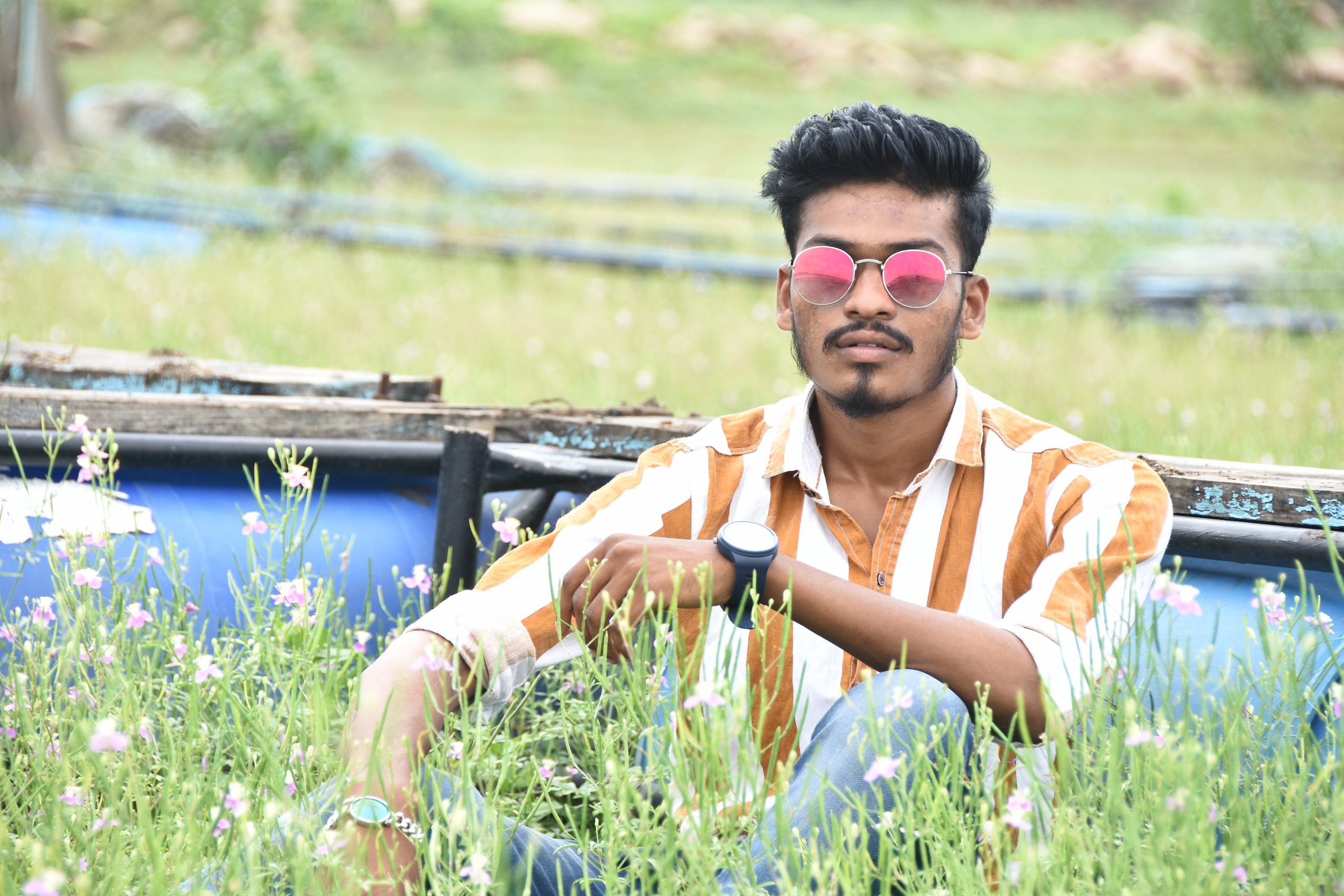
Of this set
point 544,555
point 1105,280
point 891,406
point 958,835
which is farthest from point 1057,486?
point 1105,280

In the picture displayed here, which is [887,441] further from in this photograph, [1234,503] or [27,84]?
[27,84]

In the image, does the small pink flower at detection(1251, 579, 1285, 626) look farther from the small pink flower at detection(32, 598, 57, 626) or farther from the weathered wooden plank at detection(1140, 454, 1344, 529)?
the small pink flower at detection(32, 598, 57, 626)

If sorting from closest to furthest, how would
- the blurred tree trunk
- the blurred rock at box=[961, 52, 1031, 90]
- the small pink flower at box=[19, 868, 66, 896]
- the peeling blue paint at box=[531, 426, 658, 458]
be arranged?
the small pink flower at box=[19, 868, 66, 896] < the peeling blue paint at box=[531, 426, 658, 458] < the blurred tree trunk < the blurred rock at box=[961, 52, 1031, 90]

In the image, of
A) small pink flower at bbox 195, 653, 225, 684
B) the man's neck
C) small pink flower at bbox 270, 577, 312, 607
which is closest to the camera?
small pink flower at bbox 195, 653, 225, 684

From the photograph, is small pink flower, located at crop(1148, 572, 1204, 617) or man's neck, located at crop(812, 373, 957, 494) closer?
small pink flower, located at crop(1148, 572, 1204, 617)

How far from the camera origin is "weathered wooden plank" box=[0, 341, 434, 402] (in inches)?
148

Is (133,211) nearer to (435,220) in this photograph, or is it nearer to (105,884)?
(435,220)

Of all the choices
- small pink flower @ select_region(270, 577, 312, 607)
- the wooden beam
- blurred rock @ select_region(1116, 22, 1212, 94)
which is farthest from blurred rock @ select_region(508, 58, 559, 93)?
small pink flower @ select_region(270, 577, 312, 607)

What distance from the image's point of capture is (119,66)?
3603cm

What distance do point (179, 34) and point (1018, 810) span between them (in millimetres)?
43850

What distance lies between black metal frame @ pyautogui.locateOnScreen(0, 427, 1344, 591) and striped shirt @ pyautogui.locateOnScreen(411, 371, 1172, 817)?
2.22ft

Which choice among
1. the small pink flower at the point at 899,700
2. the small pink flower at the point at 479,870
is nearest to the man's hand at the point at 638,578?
the small pink flower at the point at 899,700

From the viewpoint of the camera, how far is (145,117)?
807 inches

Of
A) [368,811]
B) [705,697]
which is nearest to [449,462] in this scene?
[368,811]
